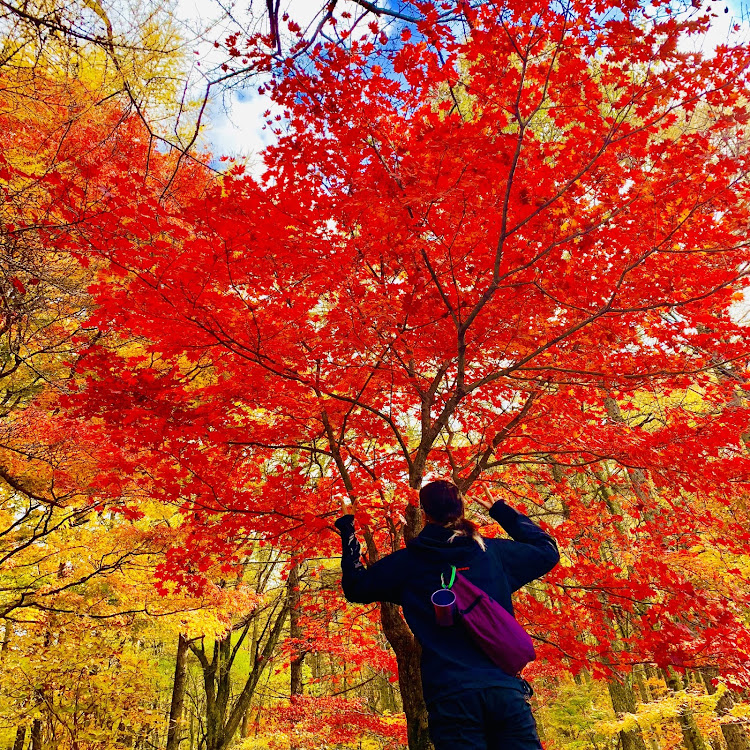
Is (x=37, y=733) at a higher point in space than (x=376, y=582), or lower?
lower

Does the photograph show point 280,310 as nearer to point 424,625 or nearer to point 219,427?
point 219,427

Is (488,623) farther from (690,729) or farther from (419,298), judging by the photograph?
(690,729)

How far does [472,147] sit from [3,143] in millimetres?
6732

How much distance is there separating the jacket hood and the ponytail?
0.05ft

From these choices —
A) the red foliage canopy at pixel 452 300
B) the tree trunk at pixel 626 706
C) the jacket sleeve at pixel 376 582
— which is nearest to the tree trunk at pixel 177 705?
the red foliage canopy at pixel 452 300

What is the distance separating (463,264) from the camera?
4867mm

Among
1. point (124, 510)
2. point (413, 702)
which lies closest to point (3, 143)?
point (124, 510)

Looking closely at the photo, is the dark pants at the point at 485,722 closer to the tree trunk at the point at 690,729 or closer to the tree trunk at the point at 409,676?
the tree trunk at the point at 409,676

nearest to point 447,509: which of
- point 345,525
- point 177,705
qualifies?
point 345,525

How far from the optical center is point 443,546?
2.34 meters

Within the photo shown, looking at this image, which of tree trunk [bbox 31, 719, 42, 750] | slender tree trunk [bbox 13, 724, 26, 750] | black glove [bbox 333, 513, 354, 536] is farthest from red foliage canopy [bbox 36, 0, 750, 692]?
slender tree trunk [bbox 13, 724, 26, 750]

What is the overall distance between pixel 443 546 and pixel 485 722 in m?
0.72

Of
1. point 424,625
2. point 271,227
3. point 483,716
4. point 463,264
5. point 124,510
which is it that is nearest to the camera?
point 483,716

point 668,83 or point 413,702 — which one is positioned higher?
point 668,83
